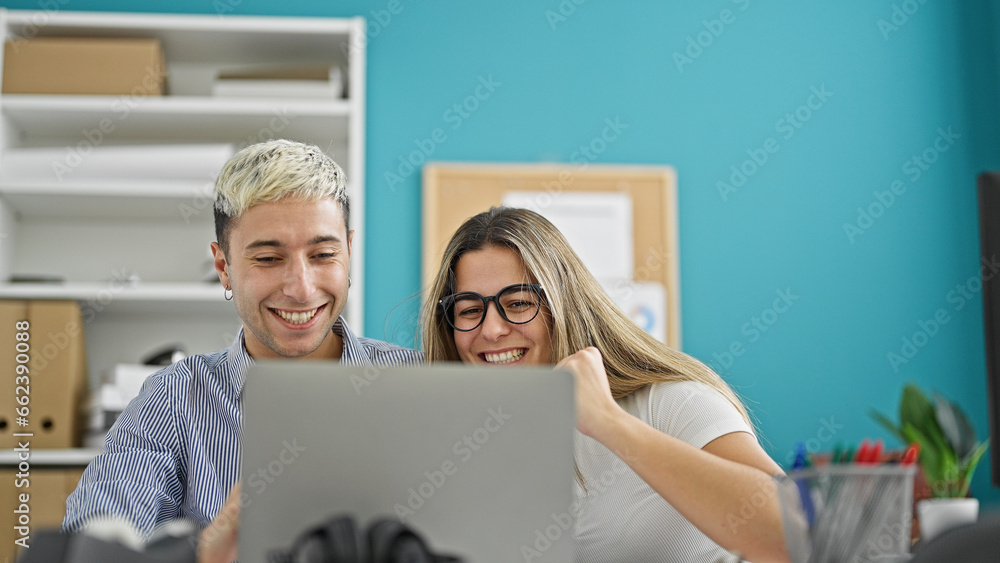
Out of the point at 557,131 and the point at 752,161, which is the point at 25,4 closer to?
the point at 557,131

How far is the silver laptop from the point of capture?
35.5 inches

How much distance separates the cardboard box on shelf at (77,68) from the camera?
2.73 m

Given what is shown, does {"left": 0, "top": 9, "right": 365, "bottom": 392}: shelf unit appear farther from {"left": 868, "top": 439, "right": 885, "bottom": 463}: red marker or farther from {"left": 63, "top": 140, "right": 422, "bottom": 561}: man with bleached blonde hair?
{"left": 868, "top": 439, "right": 885, "bottom": 463}: red marker

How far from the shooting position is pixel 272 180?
167 cm

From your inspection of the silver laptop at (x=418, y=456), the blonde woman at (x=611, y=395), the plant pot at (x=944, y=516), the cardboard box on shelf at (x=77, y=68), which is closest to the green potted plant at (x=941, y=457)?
the plant pot at (x=944, y=516)

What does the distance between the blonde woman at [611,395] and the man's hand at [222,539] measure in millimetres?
510

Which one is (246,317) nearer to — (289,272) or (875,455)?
(289,272)

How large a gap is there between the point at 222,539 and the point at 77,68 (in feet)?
7.28

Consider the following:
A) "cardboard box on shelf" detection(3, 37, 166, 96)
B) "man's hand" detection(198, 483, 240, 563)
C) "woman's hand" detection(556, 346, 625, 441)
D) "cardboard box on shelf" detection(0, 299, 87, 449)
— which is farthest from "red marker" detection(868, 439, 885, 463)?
"cardboard box on shelf" detection(3, 37, 166, 96)

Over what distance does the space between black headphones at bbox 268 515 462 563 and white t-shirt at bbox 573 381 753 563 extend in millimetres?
681

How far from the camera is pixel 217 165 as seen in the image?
268cm

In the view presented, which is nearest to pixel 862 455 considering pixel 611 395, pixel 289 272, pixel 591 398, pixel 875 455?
pixel 875 455

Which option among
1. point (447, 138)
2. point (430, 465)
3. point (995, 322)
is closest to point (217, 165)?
point (447, 138)

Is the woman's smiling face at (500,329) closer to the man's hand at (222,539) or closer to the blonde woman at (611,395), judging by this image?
the blonde woman at (611,395)
